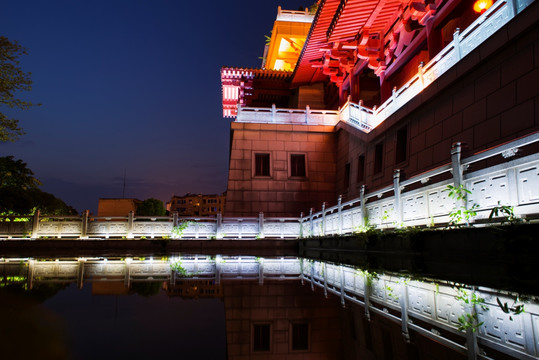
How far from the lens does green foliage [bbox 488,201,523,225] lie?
14.2 ft

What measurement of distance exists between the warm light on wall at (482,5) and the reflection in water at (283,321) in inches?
396

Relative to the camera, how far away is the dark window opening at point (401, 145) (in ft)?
39.3

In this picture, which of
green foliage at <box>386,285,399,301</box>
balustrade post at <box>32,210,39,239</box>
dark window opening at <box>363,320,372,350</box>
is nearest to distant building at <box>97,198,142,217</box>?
balustrade post at <box>32,210,39,239</box>

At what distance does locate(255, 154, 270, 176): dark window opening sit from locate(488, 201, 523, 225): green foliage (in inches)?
552

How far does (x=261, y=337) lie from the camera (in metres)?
1.93

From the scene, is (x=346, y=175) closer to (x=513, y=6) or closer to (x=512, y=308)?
(x=513, y=6)

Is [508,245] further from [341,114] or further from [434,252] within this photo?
[341,114]

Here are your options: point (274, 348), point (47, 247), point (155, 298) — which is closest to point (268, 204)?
point (47, 247)

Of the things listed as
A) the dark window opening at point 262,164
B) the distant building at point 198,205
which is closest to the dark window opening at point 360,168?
the dark window opening at point 262,164

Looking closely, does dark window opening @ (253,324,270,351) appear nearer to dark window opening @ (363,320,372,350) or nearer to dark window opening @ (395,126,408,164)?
dark window opening @ (363,320,372,350)

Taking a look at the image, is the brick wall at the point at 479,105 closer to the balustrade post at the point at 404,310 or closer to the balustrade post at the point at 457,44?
the balustrade post at the point at 457,44

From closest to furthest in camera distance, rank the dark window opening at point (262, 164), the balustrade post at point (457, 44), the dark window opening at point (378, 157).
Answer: the balustrade post at point (457, 44) → the dark window opening at point (378, 157) → the dark window opening at point (262, 164)

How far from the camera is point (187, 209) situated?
268 feet

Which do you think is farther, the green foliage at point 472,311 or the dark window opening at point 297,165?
the dark window opening at point 297,165
